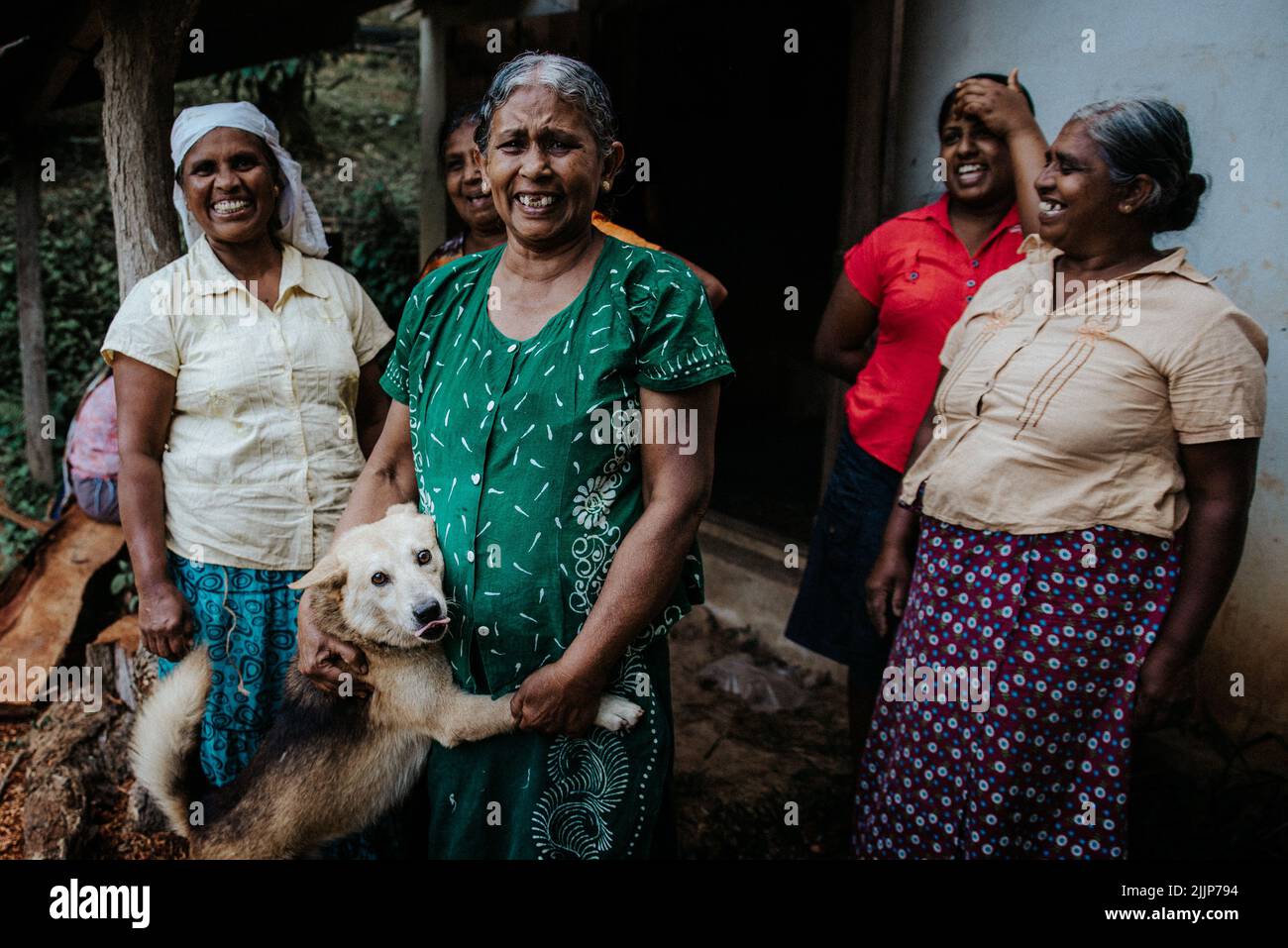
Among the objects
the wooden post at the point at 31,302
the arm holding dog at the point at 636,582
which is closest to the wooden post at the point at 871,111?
the arm holding dog at the point at 636,582

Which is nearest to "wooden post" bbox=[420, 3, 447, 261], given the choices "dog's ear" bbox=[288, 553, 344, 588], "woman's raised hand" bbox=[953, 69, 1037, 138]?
"woman's raised hand" bbox=[953, 69, 1037, 138]

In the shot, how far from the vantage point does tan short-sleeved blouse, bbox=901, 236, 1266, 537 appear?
212cm

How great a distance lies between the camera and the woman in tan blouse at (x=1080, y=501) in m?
2.18

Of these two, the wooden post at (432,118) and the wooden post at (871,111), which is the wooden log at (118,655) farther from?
the wooden post at (871,111)

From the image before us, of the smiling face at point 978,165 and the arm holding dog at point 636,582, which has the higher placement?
the smiling face at point 978,165

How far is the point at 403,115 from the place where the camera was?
1338 cm

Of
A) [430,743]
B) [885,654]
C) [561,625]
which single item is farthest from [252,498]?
[885,654]

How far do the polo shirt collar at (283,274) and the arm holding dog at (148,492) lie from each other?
30cm

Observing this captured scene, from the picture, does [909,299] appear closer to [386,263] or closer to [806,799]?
[806,799]

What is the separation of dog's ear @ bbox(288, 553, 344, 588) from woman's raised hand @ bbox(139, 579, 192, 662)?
2.50 ft

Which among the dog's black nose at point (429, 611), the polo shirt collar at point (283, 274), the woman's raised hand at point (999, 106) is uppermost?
the woman's raised hand at point (999, 106)

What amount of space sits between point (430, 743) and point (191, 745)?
2.53 feet

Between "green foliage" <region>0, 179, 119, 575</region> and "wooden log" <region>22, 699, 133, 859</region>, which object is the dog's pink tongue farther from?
"green foliage" <region>0, 179, 119, 575</region>

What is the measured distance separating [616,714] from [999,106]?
7.49 feet
